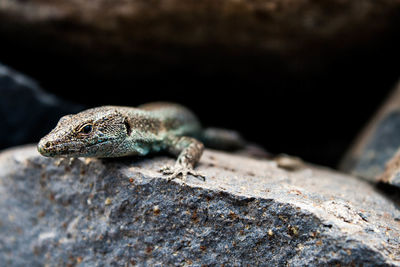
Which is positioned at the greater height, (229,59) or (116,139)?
(229,59)

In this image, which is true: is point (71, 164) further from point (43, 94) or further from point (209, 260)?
point (43, 94)

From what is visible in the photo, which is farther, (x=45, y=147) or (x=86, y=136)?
(x=86, y=136)

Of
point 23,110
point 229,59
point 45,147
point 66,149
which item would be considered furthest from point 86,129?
point 229,59

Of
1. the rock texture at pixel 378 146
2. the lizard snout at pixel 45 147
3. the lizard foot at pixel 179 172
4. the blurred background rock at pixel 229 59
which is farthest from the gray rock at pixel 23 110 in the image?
the rock texture at pixel 378 146

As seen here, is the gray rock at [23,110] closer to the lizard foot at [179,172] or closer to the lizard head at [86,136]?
the lizard head at [86,136]

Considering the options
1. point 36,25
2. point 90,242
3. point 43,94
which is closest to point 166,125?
point 90,242

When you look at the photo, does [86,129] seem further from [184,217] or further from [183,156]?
[184,217]

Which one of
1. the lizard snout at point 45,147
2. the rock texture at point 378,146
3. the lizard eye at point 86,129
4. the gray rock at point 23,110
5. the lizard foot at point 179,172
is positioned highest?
the rock texture at point 378,146
